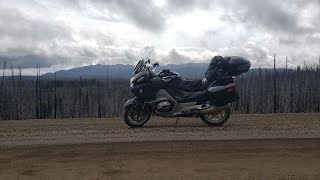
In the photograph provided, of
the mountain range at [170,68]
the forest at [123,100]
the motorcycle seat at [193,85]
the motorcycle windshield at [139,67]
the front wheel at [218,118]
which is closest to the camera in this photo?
the front wheel at [218,118]

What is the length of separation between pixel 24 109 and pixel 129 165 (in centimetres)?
3966

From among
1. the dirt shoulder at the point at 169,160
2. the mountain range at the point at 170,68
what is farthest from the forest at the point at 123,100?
the dirt shoulder at the point at 169,160

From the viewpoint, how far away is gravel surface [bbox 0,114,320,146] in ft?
35.4

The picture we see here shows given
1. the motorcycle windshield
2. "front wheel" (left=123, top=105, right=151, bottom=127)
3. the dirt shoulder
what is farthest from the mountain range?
the dirt shoulder

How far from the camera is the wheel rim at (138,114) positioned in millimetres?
12992

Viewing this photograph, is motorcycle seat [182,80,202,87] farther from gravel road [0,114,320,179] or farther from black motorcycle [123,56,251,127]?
gravel road [0,114,320,179]

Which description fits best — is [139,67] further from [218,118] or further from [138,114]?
[218,118]

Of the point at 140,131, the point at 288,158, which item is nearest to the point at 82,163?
the point at 140,131

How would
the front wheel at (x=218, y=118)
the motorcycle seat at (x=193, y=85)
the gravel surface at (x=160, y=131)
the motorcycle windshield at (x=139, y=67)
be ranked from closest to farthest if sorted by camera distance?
the gravel surface at (x=160, y=131) < the front wheel at (x=218, y=118) < the motorcycle seat at (x=193, y=85) < the motorcycle windshield at (x=139, y=67)

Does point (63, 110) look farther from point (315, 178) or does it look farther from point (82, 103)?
point (315, 178)

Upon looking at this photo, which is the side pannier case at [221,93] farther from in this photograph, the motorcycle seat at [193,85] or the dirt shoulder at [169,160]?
the dirt shoulder at [169,160]

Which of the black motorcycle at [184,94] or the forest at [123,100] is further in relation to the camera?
the forest at [123,100]

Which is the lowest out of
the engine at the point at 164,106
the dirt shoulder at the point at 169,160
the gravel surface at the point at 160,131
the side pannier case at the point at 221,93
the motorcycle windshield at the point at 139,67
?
the dirt shoulder at the point at 169,160

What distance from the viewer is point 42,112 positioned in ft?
157
